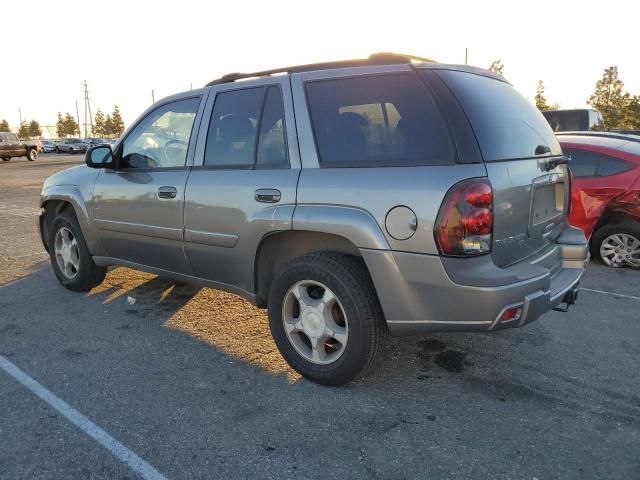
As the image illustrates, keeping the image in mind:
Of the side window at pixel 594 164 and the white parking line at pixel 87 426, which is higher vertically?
the side window at pixel 594 164

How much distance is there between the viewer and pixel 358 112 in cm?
309

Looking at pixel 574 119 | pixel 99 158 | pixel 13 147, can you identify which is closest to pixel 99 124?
pixel 13 147

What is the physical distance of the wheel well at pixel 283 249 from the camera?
3.10 m

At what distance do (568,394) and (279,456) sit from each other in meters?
1.75

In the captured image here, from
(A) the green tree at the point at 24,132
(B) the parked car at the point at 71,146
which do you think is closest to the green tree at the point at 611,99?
(B) the parked car at the point at 71,146

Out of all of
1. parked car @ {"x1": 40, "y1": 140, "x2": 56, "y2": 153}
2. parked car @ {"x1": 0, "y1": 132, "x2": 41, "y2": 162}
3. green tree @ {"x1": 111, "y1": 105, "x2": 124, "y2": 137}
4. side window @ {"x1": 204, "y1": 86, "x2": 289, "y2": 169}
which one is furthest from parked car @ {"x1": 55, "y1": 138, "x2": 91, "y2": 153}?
side window @ {"x1": 204, "y1": 86, "x2": 289, "y2": 169}

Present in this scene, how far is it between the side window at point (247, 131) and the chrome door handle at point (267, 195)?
6.5 inches

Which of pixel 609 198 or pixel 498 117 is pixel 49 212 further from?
pixel 609 198

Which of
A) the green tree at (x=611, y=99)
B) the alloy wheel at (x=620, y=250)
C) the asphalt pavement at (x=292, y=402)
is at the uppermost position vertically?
the green tree at (x=611, y=99)

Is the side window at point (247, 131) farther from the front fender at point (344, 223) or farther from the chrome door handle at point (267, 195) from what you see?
the front fender at point (344, 223)

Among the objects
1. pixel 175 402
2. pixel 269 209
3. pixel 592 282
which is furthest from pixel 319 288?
pixel 592 282

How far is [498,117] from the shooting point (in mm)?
2959

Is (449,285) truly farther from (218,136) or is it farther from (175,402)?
(218,136)

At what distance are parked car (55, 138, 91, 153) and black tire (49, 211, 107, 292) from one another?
53285mm
